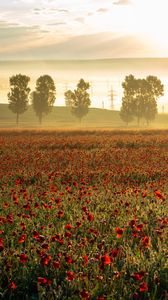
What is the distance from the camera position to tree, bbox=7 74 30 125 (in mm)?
106875

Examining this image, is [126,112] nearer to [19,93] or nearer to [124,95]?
[124,95]

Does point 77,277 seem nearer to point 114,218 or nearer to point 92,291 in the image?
point 92,291

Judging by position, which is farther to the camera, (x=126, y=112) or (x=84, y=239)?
(x=126, y=112)

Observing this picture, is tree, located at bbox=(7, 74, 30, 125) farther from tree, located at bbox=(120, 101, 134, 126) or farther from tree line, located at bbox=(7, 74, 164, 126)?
tree, located at bbox=(120, 101, 134, 126)

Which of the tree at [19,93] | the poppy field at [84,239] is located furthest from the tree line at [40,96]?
the poppy field at [84,239]

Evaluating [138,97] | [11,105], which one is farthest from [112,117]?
[11,105]

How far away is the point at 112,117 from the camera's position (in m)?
162

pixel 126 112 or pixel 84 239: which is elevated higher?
pixel 126 112

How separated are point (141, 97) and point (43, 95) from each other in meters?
24.2

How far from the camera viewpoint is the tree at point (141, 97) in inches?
4373

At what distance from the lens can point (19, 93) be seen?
107 meters

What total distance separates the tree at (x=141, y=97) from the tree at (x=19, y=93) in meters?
24.1

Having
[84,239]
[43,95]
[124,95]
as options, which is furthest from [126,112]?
[84,239]

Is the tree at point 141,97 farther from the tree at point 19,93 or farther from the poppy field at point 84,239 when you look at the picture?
the poppy field at point 84,239
